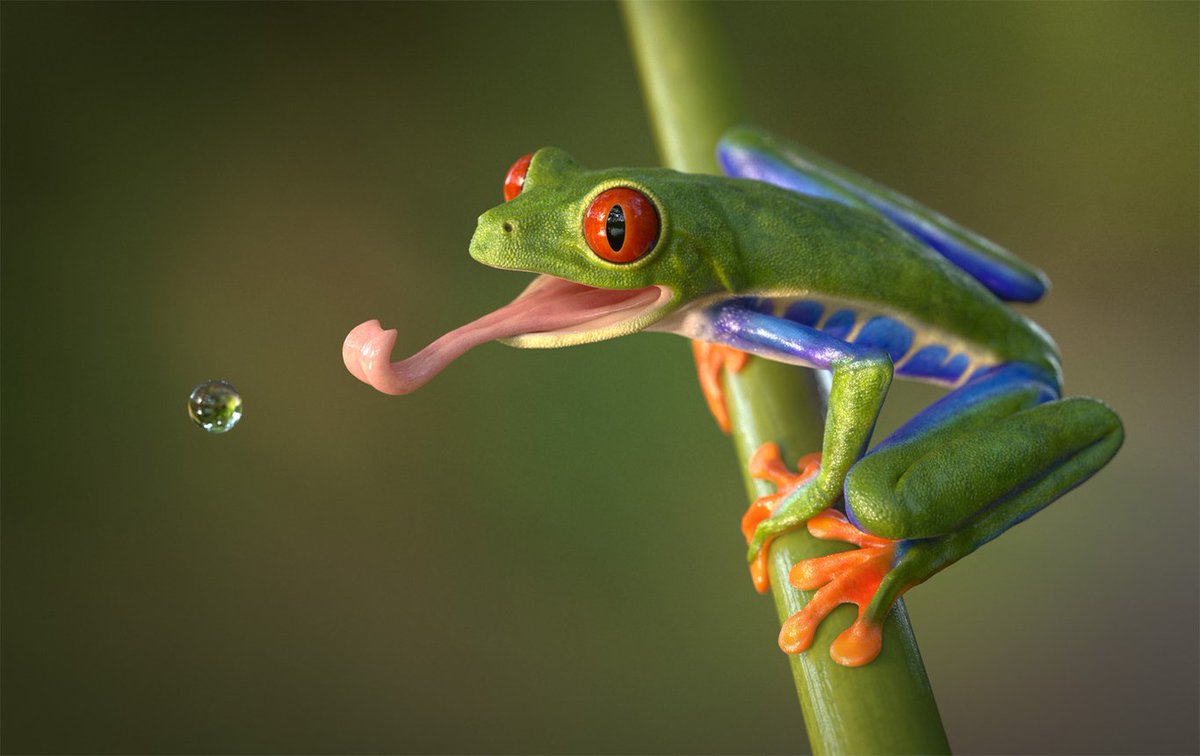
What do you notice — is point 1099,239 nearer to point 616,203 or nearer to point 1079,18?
point 1079,18

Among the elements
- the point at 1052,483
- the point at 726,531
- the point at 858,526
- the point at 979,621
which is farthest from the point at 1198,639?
the point at 858,526

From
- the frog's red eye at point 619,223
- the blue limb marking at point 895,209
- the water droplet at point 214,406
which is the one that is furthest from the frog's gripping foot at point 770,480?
the water droplet at point 214,406

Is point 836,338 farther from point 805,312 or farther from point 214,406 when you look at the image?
point 214,406

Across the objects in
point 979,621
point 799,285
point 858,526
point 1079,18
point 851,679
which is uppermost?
point 1079,18

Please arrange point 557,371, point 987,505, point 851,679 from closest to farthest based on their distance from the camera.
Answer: point 851,679
point 987,505
point 557,371

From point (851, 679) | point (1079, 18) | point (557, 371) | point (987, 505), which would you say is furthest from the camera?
point (1079, 18)

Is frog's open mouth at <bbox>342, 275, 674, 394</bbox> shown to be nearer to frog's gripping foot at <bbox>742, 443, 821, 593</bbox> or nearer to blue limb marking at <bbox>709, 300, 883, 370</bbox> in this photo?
blue limb marking at <bbox>709, 300, 883, 370</bbox>

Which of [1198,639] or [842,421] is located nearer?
[842,421]
